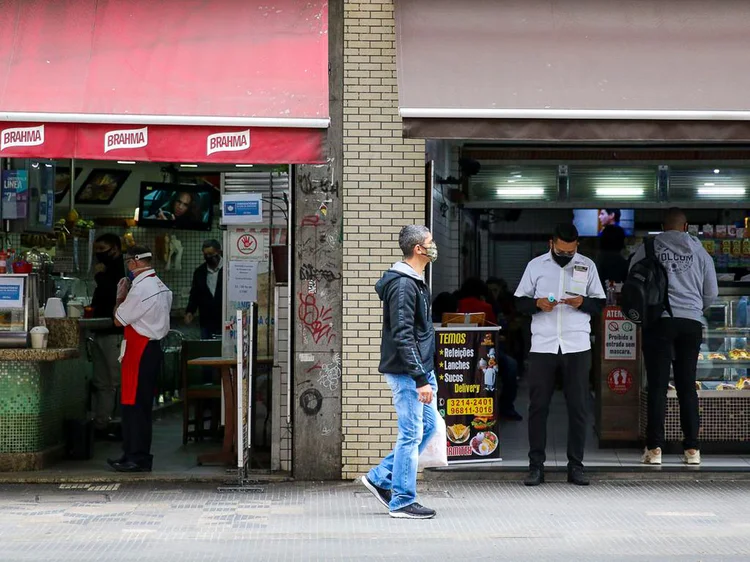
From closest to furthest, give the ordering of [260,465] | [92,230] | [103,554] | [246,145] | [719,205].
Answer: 1. [103,554]
2. [246,145]
3. [260,465]
4. [719,205]
5. [92,230]

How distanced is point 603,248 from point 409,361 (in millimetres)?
7525

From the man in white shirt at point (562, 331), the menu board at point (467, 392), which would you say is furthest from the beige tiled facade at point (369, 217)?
the man in white shirt at point (562, 331)

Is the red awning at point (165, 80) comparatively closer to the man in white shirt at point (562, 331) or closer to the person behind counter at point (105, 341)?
the man in white shirt at point (562, 331)

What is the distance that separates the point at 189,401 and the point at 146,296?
1851 millimetres

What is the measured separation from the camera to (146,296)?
31.3 ft

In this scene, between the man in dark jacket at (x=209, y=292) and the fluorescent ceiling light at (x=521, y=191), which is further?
the fluorescent ceiling light at (x=521, y=191)

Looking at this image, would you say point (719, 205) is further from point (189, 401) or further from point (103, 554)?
Answer: point (103, 554)

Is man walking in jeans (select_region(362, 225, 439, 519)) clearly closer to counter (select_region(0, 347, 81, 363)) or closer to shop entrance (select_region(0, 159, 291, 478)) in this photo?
shop entrance (select_region(0, 159, 291, 478))

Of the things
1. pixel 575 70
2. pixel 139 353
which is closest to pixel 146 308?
pixel 139 353

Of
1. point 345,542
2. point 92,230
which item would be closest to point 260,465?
point 345,542

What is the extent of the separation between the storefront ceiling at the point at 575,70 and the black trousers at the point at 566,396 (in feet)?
5.65

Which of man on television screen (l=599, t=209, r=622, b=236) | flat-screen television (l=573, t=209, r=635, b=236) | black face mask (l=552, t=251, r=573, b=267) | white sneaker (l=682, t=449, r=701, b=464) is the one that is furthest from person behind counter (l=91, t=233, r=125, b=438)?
man on television screen (l=599, t=209, r=622, b=236)

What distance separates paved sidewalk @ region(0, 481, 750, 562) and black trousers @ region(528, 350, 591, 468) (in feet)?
0.93

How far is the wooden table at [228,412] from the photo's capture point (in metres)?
9.86
